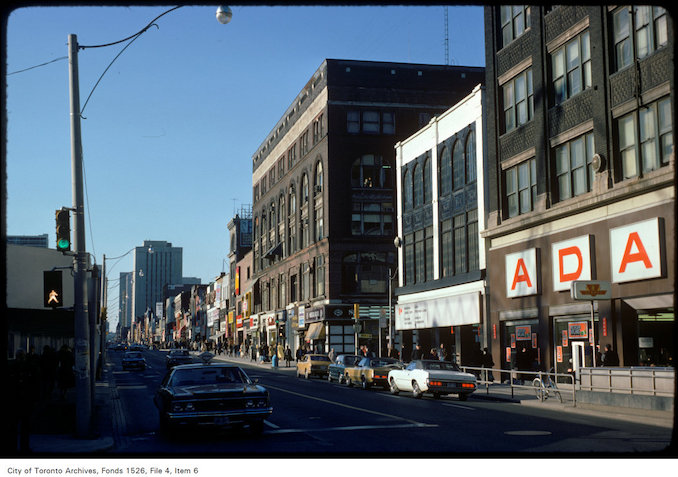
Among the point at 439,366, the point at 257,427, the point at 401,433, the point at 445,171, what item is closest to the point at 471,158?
the point at 445,171

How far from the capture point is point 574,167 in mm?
33719

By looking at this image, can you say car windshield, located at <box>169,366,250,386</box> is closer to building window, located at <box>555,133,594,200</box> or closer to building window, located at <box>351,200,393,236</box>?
building window, located at <box>555,133,594,200</box>

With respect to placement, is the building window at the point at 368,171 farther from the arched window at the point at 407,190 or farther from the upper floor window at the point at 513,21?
the upper floor window at the point at 513,21

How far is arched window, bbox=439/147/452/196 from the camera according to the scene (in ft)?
154

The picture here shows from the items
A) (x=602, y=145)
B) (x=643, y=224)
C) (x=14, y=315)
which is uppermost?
(x=602, y=145)

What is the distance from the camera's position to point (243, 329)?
119 meters

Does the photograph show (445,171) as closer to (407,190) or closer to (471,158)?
(471,158)

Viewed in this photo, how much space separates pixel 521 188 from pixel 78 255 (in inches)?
1012

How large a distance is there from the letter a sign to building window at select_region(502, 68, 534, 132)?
931cm

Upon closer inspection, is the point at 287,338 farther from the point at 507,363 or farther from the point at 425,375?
the point at 425,375

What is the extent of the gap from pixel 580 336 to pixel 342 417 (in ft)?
52.4

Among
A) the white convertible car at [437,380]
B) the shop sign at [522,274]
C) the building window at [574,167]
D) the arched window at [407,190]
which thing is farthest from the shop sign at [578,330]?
the arched window at [407,190]

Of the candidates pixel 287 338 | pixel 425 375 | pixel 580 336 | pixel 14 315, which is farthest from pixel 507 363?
pixel 287 338

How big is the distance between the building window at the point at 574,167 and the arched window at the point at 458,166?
10336 mm
